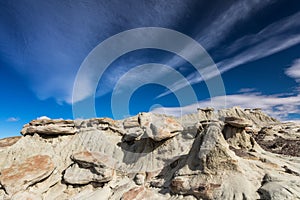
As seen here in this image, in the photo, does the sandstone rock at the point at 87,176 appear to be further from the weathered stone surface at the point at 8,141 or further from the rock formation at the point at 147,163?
the weathered stone surface at the point at 8,141

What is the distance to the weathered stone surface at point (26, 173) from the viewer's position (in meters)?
9.75

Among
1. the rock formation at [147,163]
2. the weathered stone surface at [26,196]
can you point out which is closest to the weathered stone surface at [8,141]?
the rock formation at [147,163]

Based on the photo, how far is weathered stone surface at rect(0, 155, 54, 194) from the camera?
9751mm

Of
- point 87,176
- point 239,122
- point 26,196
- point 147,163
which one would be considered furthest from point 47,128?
point 239,122

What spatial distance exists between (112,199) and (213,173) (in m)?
4.77

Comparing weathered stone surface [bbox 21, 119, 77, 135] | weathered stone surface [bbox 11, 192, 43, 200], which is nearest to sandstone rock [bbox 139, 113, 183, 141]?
weathered stone surface [bbox 21, 119, 77, 135]

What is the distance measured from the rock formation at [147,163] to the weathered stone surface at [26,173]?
4cm

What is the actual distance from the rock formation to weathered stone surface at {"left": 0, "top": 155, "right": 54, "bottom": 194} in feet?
0.14

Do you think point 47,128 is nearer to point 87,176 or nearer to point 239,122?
point 87,176

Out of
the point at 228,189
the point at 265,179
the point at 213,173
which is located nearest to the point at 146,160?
the point at 213,173

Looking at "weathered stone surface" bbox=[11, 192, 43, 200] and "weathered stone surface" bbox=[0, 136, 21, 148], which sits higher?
"weathered stone surface" bbox=[0, 136, 21, 148]

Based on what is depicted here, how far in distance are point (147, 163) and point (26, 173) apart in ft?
21.4

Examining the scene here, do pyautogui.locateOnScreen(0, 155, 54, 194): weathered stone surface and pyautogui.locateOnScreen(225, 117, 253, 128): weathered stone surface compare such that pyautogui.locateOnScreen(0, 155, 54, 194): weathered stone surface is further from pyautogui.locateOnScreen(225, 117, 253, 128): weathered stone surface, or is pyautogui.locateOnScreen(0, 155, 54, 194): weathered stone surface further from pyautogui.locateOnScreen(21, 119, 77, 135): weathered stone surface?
pyautogui.locateOnScreen(225, 117, 253, 128): weathered stone surface

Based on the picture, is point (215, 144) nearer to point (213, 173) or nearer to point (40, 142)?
point (213, 173)
